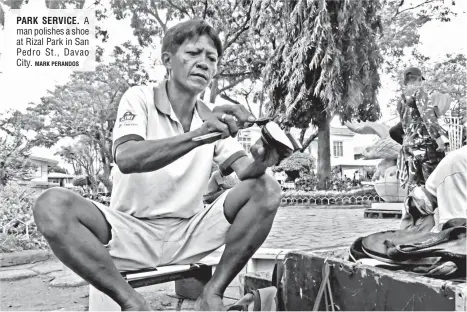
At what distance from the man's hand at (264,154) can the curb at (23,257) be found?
3.19 metres

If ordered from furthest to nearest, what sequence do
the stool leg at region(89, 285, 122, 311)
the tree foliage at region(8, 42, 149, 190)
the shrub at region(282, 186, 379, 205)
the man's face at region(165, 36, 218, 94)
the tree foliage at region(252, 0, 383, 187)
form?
the tree foliage at region(8, 42, 149, 190), the tree foliage at region(252, 0, 383, 187), the shrub at region(282, 186, 379, 205), the man's face at region(165, 36, 218, 94), the stool leg at region(89, 285, 122, 311)

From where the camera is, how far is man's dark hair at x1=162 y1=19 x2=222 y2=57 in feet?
6.12

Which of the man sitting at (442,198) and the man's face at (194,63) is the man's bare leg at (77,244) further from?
the man sitting at (442,198)

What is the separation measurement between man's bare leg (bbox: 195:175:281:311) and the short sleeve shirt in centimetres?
22

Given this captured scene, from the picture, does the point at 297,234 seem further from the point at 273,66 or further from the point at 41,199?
the point at 273,66

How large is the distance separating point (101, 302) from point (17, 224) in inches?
155

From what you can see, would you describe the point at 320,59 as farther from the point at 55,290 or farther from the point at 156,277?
the point at 156,277

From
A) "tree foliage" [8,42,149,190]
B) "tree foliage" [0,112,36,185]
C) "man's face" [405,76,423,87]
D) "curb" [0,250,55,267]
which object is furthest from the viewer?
"tree foliage" [8,42,149,190]

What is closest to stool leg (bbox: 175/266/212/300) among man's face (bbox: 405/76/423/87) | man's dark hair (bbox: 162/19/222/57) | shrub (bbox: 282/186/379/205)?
man's dark hair (bbox: 162/19/222/57)

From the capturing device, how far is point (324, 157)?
13469 mm

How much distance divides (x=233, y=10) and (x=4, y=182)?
31.4 ft

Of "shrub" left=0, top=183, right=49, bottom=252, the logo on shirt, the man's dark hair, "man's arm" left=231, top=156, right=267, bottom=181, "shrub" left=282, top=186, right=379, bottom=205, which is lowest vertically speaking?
"shrub" left=282, top=186, right=379, bottom=205

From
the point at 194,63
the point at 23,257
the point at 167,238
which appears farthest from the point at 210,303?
the point at 23,257

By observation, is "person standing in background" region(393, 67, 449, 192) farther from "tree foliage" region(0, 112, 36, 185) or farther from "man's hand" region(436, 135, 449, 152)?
"tree foliage" region(0, 112, 36, 185)
